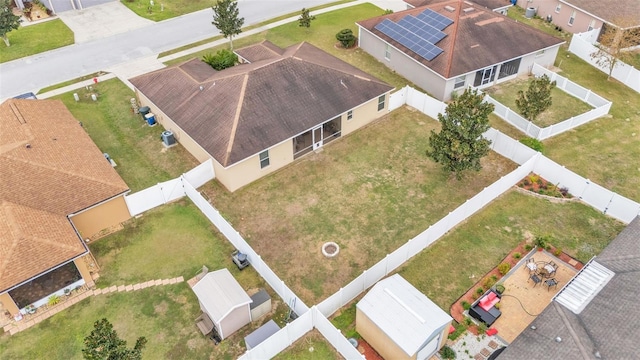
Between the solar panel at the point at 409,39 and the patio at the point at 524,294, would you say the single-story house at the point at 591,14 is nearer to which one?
the solar panel at the point at 409,39

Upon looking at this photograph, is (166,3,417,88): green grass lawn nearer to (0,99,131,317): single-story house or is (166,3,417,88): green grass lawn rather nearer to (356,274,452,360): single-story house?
(0,99,131,317): single-story house

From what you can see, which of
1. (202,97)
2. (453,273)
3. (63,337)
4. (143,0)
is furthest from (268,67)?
(143,0)

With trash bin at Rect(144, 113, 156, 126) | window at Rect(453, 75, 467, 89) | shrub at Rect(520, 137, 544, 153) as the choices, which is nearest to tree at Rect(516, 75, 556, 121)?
shrub at Rect(520, 137, 544, 153)

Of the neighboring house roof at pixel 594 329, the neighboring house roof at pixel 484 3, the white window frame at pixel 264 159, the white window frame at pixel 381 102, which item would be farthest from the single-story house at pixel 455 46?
the neighboring house roof at pixel 594 329

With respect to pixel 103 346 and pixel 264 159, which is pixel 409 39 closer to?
pixel 264 159

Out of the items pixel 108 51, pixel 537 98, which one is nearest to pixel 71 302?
pixel 108 51

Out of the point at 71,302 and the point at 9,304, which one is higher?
the point at 9,304
